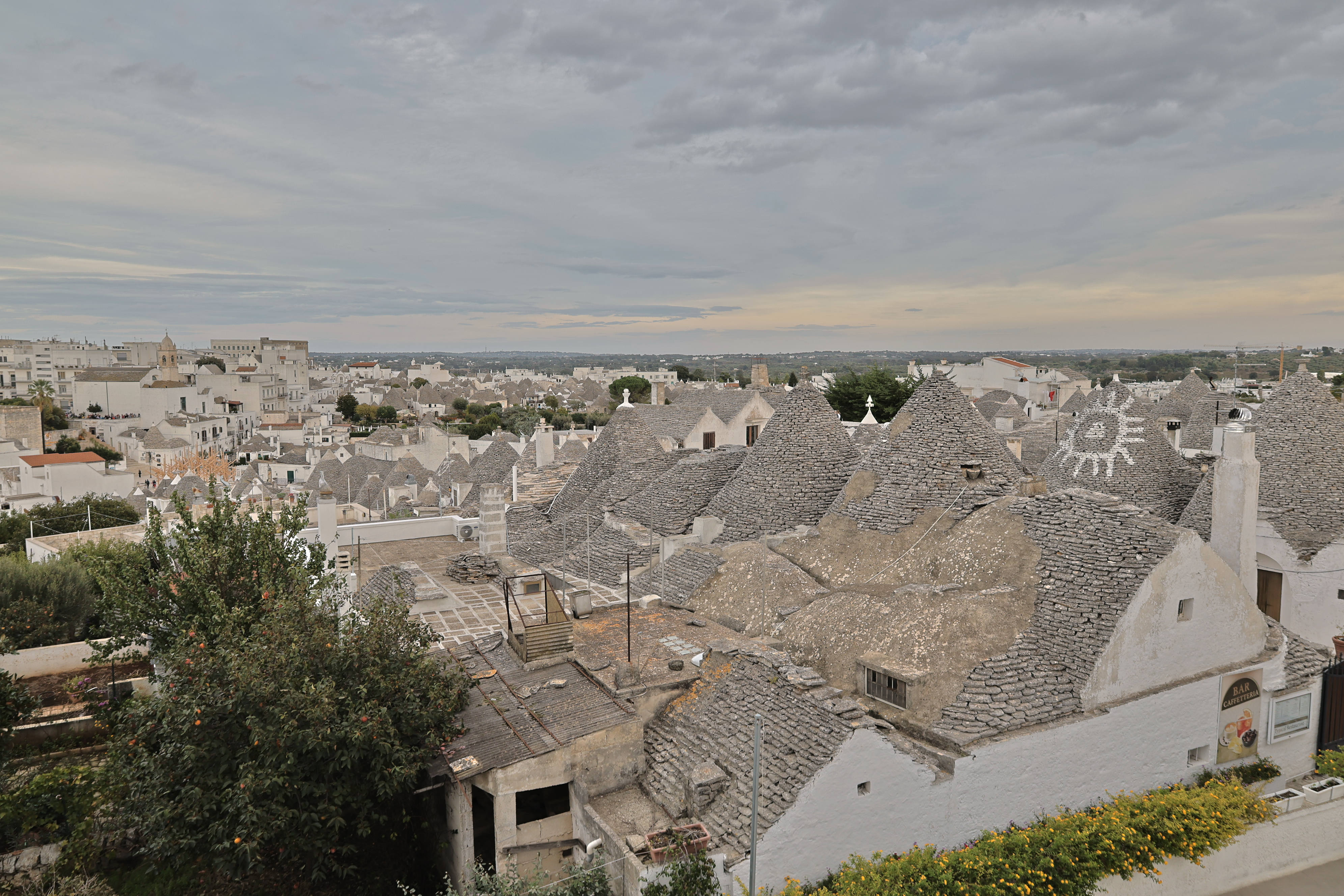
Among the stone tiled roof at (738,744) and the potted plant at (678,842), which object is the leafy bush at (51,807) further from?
the potted plant at (678,842)

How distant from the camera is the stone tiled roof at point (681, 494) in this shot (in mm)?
21547

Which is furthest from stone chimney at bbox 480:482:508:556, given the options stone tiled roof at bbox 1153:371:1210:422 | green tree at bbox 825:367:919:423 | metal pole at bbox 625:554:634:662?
green tree at bbox 825:367:919:423

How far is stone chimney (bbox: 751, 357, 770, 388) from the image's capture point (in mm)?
52031

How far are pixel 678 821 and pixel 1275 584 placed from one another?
1752 centimetres

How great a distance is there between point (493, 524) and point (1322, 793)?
1909cm

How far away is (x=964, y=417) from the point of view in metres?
Result: 18.0

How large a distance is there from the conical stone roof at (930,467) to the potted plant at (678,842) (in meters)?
8.69

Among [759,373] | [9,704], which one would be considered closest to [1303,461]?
[9,704]

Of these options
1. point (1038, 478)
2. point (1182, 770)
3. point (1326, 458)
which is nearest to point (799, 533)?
point (1038, 478)

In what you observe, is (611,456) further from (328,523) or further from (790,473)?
(328,523)

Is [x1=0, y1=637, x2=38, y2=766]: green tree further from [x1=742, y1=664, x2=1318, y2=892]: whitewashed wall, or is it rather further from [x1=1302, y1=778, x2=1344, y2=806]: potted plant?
[x1=1302, y1=778, x2=1344, y2=806]: potted plant

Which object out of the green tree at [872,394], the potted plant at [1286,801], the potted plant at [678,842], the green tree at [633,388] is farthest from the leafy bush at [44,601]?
the green tree at [633,388]

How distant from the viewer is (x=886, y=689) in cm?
1338

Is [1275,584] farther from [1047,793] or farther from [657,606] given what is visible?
[657,606]
